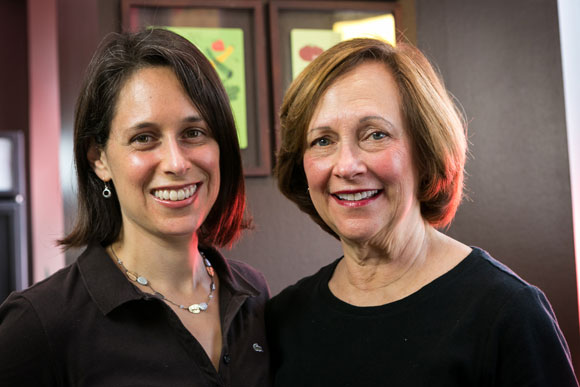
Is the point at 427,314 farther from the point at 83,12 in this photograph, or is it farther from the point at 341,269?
the point at 83,12

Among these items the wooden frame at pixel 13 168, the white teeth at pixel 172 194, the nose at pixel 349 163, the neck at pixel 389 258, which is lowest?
the neck at pixel 389 258

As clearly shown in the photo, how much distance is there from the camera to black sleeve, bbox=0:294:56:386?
4.80 feet

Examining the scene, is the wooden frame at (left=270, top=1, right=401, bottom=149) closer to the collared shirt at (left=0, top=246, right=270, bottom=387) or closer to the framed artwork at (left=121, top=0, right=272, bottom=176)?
the framed artwork at (left=121, top=0, right=272, bottom=176)

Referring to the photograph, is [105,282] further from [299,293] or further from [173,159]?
[299,293]

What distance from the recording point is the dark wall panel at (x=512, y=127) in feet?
8.56

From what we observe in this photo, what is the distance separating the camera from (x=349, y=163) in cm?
160

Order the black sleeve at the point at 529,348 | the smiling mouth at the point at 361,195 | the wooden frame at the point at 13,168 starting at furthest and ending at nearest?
the wooden frame at the point at 13,168
the smiling mouth at the point at 361,195
the black sleeve at the point at 529,348

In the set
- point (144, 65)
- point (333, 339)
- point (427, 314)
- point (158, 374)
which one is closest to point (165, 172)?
point (144, 65)

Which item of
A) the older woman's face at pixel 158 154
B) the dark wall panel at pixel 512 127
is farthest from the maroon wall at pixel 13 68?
the older woman's face at pixel 158 154

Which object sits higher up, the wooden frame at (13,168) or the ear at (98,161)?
the wooden frame at (13,168)

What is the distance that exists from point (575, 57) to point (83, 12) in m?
1.89

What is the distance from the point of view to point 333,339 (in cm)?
169

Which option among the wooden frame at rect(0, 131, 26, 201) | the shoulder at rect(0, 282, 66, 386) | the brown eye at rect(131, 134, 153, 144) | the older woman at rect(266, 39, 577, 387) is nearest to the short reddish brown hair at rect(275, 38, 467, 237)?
the older woman at rect(266, 39, 577, 387)

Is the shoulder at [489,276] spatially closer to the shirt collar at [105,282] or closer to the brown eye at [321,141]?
the brown eye at [321,141]
